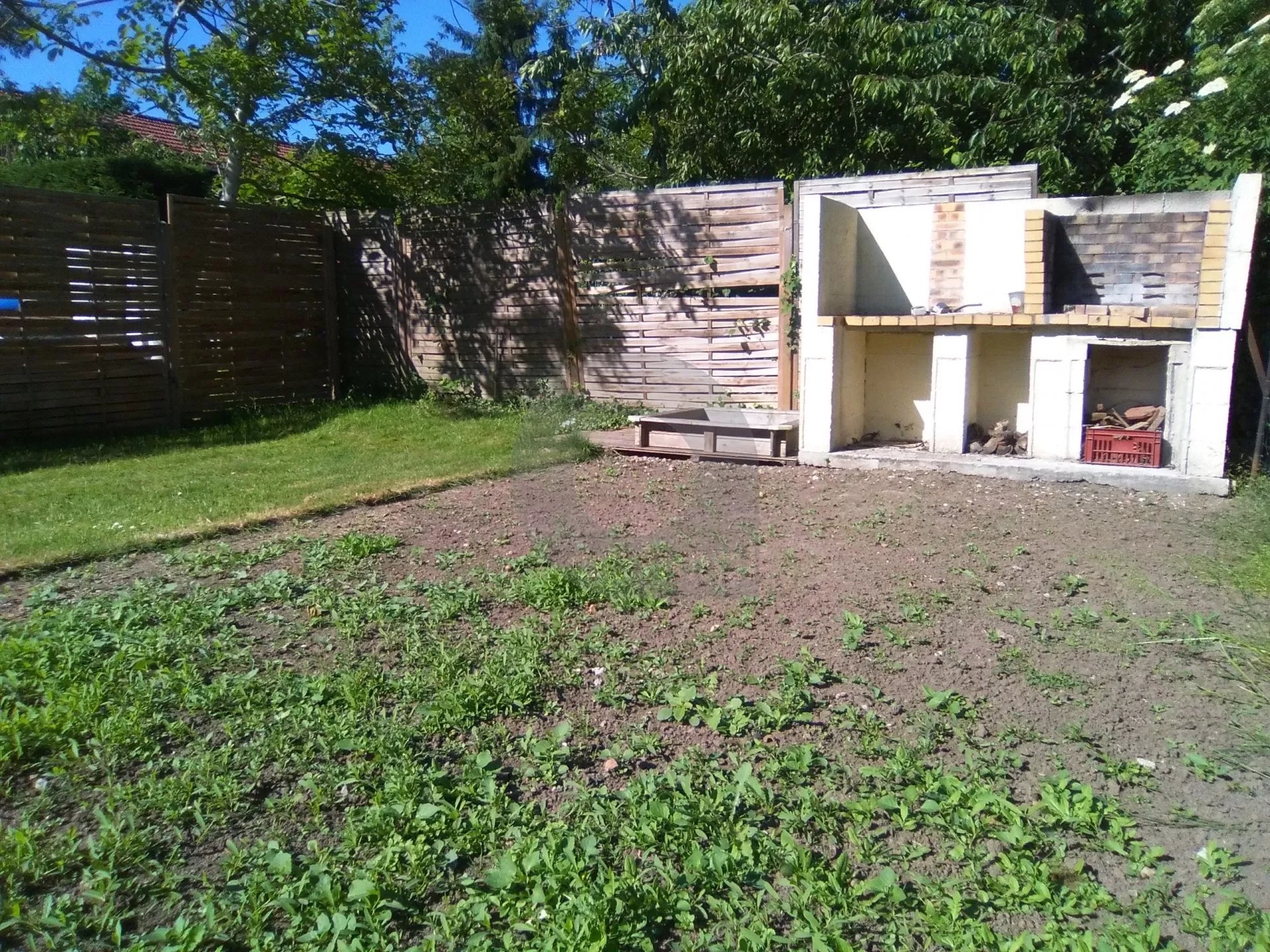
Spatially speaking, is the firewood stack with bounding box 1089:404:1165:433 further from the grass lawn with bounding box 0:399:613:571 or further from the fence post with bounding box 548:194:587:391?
the fence post with bounding box 548:194:587:391

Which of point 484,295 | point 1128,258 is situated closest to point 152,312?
point 484,295

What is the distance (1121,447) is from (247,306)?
8695 millimetres

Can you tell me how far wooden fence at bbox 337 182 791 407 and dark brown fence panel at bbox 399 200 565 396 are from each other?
1cm

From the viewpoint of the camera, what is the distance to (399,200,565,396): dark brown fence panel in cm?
1076

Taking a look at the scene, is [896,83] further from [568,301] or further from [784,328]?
[568,301]

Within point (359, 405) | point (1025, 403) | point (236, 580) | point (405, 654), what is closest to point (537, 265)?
point (359, 405)

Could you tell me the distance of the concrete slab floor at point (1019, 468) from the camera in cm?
675

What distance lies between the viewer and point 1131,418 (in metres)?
7.30

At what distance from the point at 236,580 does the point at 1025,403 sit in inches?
233

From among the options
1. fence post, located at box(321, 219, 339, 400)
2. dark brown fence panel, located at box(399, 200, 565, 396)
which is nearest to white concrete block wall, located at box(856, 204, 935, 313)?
dark brown fence panel, located at box(399, 200, 565, 396)

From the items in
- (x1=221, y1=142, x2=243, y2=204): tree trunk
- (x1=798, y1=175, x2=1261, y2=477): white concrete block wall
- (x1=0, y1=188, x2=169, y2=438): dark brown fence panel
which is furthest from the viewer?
(x1=221, y1=142, x2=243, y2=204): tree trunk

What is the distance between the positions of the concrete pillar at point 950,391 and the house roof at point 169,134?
8.89 m

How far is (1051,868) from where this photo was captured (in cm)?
285

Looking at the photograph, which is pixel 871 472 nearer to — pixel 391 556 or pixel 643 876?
pixel 391 556
